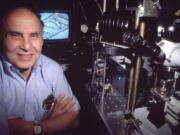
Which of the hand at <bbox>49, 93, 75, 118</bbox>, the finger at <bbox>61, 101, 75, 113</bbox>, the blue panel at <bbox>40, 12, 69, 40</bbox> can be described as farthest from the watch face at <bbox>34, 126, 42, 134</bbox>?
the blue panel at <bbox>40, 12, 69, 40</bbox>

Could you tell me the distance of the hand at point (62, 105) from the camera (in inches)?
99.4

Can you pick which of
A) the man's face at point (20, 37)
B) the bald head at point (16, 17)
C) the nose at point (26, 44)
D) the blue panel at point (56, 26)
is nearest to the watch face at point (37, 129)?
the man's face at point (20, 37)

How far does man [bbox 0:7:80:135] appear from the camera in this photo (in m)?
2.27

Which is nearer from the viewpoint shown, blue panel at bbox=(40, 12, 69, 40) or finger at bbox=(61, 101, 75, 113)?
finger at bbox=(61, 101, 75, 113)

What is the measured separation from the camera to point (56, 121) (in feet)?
7.89

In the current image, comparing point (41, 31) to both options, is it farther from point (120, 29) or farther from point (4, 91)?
point (120, 29)

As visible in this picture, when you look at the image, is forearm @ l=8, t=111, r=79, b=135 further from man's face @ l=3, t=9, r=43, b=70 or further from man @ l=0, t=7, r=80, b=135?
man's face @ l=3, t=9, r=43, b=70

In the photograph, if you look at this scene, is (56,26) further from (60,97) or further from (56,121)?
(56,121)

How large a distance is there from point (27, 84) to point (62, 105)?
52 cm

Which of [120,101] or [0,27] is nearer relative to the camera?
[0,27]

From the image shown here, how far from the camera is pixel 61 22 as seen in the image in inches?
220

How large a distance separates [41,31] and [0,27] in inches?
18.7

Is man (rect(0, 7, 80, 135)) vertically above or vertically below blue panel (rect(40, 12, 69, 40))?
below

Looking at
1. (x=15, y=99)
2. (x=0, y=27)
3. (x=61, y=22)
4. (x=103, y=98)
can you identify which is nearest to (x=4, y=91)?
(x=15, y=99)
